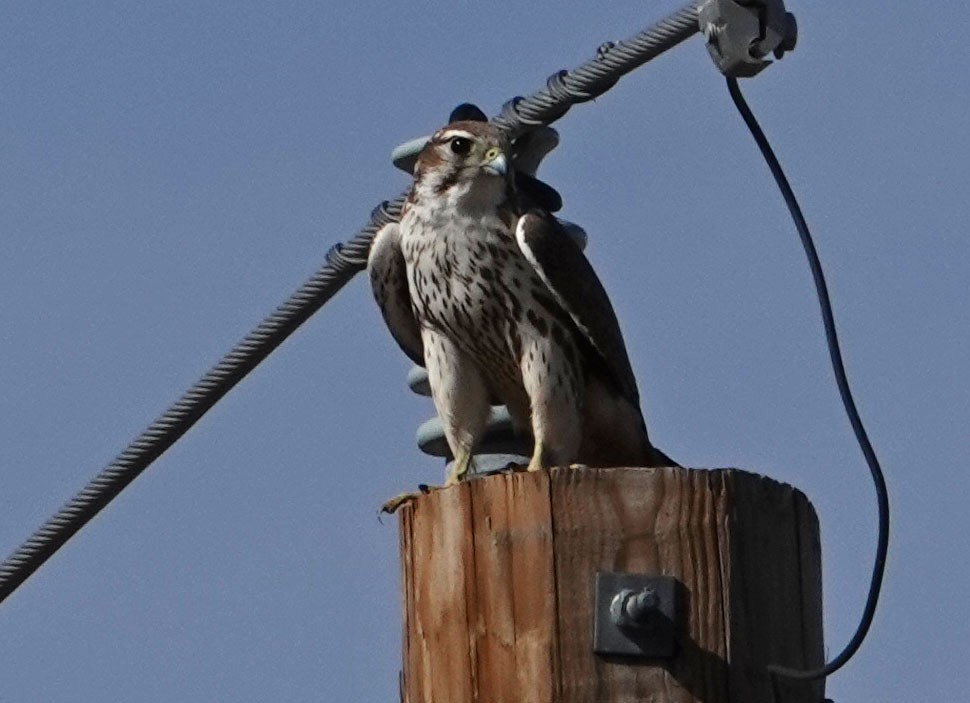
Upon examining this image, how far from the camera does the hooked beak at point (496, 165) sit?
610 centimetres

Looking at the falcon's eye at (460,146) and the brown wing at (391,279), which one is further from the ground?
the falcon's eye at (460,146)

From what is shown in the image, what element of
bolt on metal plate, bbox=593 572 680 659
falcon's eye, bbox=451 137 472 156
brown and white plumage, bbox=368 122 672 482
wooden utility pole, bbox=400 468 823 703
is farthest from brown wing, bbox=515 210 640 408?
bolt on metal plate, bbox=593 572 680 659

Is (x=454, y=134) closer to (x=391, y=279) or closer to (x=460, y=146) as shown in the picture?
(x=460, y=146)

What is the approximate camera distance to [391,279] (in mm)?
6176

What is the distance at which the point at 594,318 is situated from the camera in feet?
20.1

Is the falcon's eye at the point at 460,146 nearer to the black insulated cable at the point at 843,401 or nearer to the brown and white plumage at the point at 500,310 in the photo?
the brown and white plumage at the point at 500,310

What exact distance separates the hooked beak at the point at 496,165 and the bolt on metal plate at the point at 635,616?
2.84 meters

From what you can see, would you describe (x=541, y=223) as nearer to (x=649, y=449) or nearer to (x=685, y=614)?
(x=649, y=449)

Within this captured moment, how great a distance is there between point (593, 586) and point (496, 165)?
2.94 meters

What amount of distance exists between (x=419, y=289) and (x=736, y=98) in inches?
66.7

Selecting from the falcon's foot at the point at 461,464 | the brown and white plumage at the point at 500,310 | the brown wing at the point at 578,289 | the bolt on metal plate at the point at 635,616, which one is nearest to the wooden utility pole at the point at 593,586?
the bolt on metal plate at the point at 635,616

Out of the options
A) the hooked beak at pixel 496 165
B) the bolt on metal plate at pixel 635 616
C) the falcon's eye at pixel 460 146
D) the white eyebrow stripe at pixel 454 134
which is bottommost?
→ the bolt on metal plate at pixel 635 616

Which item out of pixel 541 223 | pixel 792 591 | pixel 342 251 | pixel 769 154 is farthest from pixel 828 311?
pixel 541 223

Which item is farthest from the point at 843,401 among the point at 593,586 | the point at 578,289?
the point at 578,289
